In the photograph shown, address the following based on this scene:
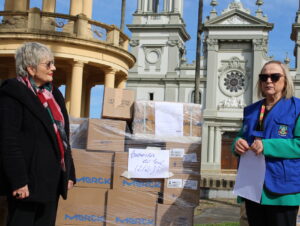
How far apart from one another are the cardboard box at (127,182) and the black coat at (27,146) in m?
1.84

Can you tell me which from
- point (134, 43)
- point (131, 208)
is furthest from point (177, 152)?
point (134, 43)

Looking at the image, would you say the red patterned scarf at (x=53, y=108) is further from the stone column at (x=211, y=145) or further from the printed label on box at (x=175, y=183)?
the stone column at (x=211, y=145)

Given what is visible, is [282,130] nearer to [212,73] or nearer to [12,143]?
[12,143]

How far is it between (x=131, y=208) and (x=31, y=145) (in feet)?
7.35

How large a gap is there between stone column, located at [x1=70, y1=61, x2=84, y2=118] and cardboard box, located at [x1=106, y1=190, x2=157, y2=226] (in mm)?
8489

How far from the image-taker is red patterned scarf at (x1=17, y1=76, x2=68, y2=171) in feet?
11.5

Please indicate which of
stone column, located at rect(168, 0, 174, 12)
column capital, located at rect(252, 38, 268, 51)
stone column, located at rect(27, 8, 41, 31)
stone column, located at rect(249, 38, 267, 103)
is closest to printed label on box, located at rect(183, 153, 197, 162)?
stone column, located at rect(27, 8, 41, 31)

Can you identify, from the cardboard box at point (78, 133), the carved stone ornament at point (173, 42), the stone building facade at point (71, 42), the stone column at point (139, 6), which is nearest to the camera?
the cardboard box at point (78, 133)

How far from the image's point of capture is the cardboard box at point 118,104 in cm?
583

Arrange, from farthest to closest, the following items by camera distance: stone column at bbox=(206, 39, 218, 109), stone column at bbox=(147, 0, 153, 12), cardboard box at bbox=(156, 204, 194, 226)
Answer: stone column at bbox=(147, 0, 153, 12) < stone column at bbox=(206, 39, 218, 109) < cardboard box at bbox=(156, 204, 194, 226)

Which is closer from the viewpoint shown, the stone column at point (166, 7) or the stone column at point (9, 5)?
the stone column at point (9, 5)

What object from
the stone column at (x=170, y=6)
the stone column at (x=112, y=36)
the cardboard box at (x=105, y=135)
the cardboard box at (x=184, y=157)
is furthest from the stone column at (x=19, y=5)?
the stone column at (x=170, y=6)

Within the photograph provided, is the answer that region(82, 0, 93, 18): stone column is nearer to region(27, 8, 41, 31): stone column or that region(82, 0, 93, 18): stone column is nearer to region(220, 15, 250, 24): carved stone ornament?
region(27, 8, 41, 31): stone column

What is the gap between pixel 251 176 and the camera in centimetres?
338
